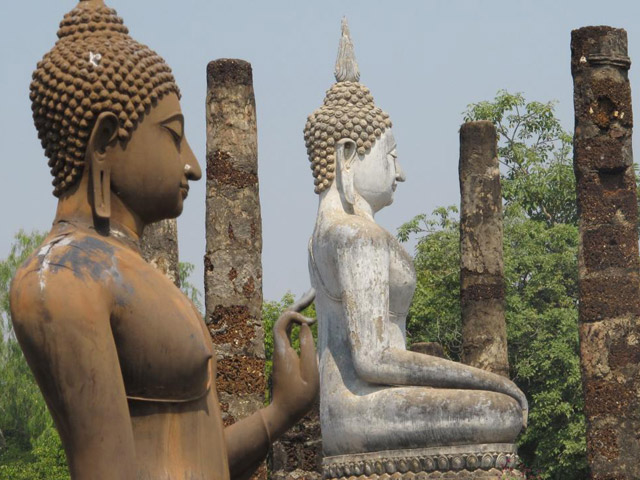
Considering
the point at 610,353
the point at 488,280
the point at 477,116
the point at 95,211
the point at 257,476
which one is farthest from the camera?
the point at 477,116

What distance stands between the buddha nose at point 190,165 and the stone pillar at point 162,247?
27.4ft

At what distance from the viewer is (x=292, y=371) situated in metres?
4.44

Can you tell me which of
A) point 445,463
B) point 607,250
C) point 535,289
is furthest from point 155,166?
point 535,289

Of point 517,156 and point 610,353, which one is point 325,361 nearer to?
point 610,353

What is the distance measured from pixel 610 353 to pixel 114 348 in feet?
33.6

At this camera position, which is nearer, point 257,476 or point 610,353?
point 257,476

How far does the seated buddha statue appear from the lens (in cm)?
895

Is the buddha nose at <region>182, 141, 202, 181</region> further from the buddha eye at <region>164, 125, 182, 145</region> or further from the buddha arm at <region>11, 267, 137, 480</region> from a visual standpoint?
the buddha arm at <region>11, 267, 137, 480</region>

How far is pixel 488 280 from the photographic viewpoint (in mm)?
15977

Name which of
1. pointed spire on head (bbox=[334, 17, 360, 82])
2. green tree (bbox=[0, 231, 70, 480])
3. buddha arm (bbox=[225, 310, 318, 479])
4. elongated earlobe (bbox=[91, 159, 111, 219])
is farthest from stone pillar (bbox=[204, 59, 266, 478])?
green tree (bbox=[0, 231, 70, 480])

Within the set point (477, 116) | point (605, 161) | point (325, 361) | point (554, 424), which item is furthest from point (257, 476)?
point (477, 116)

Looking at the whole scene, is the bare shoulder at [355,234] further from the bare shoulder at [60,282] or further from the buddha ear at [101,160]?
the bare shoulder at [60,282]

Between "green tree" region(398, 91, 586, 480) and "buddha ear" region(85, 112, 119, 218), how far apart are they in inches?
967

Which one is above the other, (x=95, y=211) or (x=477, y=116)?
(x=477, y=116)
